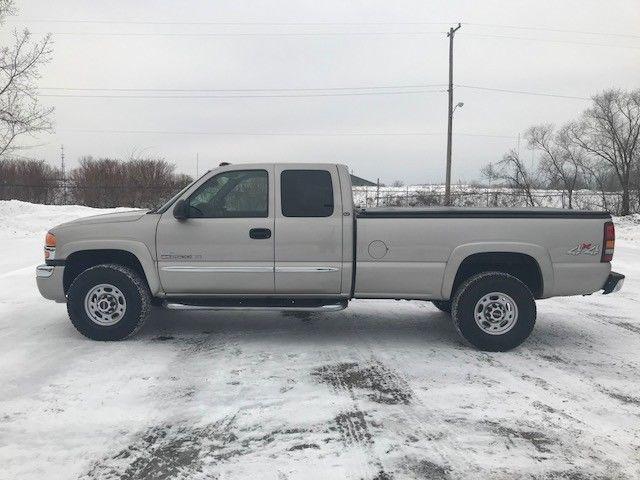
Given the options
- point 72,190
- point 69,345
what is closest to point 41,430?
point 69,345

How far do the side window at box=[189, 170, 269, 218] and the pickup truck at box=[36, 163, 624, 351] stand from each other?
0.01 meters

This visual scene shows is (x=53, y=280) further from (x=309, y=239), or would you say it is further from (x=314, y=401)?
(x=314, y=401)

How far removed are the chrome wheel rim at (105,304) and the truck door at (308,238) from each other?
1.66m

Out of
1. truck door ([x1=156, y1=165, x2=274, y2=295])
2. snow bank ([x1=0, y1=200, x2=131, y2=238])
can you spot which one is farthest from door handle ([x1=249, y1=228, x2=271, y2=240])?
snow bank ([x1=0, y1=200, x2=131, y2=238])

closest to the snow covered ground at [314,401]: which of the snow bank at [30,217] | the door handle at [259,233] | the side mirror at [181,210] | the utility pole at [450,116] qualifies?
the door handle at [259,233]

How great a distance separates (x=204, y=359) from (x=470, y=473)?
9.10 ft

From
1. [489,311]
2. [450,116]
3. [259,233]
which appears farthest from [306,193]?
[450,116]

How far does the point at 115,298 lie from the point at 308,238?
6.97 feet

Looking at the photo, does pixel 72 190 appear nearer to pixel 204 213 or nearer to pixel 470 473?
pixel 204 213

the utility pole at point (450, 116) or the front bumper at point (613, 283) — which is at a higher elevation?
the utility pole at point (450, 116)

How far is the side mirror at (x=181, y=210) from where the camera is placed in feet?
17.3

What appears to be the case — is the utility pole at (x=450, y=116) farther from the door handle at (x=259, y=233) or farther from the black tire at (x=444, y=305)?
the door handle at (x=259, y=233)

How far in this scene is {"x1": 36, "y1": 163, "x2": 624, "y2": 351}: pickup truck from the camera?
5.16 metres

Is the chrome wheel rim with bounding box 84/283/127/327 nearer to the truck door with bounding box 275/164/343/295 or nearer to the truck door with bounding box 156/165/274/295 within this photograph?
the truck door with bounding box 156/165/274/295
